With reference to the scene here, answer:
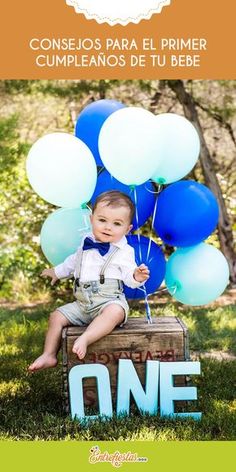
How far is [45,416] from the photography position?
274 centimetres

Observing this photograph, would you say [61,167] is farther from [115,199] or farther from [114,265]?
[114,265]

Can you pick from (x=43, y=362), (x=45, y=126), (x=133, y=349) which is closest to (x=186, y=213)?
(x=133, y=349)

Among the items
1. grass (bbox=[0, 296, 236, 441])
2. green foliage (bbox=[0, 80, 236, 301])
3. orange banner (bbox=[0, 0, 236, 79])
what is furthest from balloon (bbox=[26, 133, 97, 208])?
green foliage (bbox=[0, 80, 236, 301])

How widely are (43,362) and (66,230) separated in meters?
0.62

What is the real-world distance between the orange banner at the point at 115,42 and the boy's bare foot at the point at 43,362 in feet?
3.98

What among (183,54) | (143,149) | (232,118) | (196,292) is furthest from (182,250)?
(232,118)

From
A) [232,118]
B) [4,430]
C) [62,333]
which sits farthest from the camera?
[232,118]

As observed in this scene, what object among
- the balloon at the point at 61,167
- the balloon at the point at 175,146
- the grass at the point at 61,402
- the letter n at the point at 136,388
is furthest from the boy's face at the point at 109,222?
the grass at the point at 61,402

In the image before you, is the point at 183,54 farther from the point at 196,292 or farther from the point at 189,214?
the point at 196,292

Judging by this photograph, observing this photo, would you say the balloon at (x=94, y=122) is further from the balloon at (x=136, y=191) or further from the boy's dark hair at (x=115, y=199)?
the boy's dark hair at (x=115, y=199)

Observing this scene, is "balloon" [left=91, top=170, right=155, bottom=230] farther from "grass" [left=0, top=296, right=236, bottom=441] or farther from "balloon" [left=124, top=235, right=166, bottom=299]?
"grass" [left=0, top=296, right=236, bottom=441]

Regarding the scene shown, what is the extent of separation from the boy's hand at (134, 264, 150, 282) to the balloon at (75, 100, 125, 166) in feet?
1.96

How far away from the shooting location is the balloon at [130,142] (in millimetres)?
2648

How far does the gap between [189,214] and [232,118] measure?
3.55m
